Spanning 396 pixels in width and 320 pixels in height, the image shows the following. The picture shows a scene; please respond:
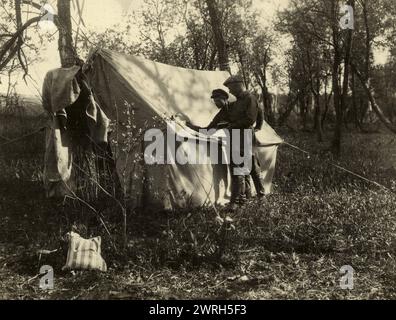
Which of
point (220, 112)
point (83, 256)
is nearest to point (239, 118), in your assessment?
point (220, 112)

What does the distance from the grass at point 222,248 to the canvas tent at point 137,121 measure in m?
0.37

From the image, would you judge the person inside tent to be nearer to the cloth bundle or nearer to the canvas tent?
the canvas tent

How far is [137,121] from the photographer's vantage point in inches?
289

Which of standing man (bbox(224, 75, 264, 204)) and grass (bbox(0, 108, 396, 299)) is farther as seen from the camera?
standing man (bbox(224, 75, 264, 204))

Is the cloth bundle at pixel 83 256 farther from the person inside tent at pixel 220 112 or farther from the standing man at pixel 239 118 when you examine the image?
the person inside tent at pixel 220 112

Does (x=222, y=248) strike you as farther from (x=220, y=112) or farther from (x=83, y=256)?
(x=220, y=112)

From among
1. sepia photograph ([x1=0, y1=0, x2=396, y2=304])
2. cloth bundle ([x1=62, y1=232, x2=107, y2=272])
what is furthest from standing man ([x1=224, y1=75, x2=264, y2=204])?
cloth bundle ([x1=62, y1=232, x2=107, y2=272])

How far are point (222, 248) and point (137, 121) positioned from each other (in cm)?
267

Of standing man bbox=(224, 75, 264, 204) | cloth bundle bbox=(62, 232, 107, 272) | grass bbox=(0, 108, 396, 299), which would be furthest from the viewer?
standing man bbox=(224, 75, 264, 204)

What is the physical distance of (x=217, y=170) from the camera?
7.91 m

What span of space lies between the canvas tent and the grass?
1.22 ft

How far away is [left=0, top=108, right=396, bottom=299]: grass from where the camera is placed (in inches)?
192

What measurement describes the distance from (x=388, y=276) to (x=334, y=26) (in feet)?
43.2

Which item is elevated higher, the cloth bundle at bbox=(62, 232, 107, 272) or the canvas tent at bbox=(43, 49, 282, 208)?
the canvas tent at bbox=(43, 49, 282, 208)
